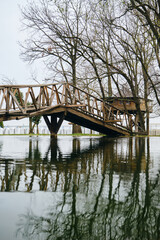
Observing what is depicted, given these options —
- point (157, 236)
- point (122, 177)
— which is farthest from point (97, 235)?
point (122, 177)

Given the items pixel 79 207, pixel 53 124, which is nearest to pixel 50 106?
pixel 53 124

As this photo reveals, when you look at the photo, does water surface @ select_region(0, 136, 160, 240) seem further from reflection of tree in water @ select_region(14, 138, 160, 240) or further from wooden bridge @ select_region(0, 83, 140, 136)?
wooden bridge @ select_region(0, 83, 140, 136)

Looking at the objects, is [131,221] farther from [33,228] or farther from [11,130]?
[11,130]

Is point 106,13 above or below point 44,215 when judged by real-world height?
above

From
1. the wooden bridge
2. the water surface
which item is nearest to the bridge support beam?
the wooden bridge

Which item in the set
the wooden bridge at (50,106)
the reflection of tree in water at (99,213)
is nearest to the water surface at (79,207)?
the reflection of tree in water at (99,213)

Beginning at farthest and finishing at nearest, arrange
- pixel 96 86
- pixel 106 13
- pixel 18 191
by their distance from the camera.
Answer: pixel 96 86
pixel 106 13
pixel 18 191

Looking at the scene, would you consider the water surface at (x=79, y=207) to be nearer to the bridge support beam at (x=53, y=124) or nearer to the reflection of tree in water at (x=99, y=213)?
the reflection of tree in water at (x=99, y=213)

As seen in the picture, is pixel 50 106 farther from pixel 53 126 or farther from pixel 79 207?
pixel 79 207

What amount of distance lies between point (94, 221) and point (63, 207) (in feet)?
1.49

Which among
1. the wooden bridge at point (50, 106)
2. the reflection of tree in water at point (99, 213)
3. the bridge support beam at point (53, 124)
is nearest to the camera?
the reflection of tree in water at point (99, 213)

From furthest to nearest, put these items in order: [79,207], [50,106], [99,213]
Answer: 1. [50,106]
2. [79,207]
3. [99,213]

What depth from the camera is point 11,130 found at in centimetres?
5478

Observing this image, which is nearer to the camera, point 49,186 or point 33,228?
point 33,228
